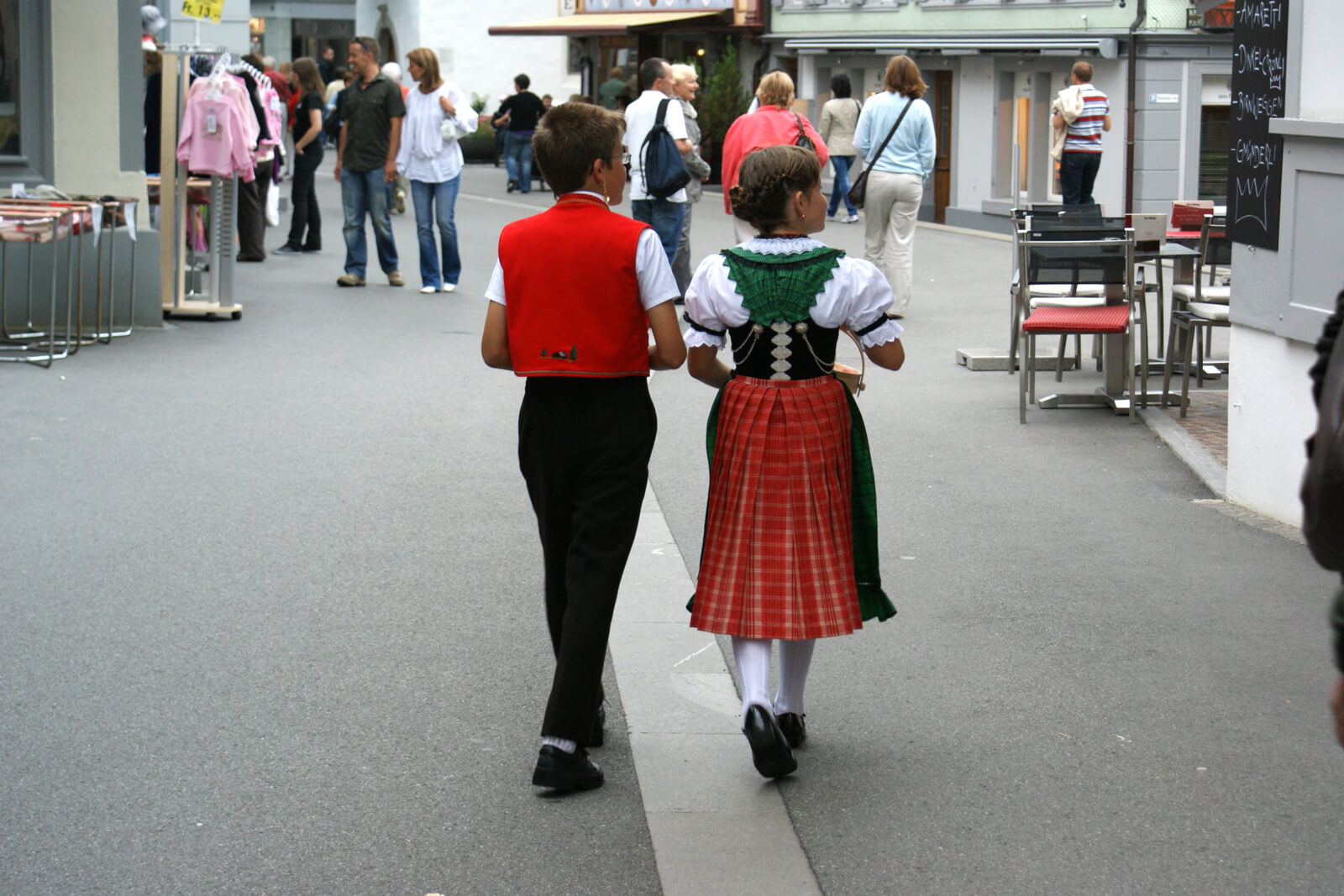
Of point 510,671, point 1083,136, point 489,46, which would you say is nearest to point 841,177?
point 1083,136

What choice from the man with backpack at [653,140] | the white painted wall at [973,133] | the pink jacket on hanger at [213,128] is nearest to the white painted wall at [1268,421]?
the man with backpack at [653,140]

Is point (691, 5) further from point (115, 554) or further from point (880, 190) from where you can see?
point (115, 554)

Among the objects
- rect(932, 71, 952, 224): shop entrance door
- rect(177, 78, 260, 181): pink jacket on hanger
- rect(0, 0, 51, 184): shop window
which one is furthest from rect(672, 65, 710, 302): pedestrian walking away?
rect(932, 71, 952, 224): shop entrance door

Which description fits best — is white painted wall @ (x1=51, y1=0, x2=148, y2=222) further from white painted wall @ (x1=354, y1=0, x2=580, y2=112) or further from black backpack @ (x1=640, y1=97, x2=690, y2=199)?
white painted wall @ (x1=354, y1=0, x2=580, y2=112)

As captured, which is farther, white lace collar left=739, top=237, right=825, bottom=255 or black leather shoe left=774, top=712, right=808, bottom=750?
black leather shoe left=774, top=712, right=808, bottom=750

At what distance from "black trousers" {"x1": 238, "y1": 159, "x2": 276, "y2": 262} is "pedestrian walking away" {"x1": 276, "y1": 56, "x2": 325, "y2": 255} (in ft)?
1.23

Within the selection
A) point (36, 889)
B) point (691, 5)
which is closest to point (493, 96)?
point (691, 5)

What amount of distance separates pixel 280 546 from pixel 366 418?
9.05ft

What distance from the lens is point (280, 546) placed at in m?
6.84

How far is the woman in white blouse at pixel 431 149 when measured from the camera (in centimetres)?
1428

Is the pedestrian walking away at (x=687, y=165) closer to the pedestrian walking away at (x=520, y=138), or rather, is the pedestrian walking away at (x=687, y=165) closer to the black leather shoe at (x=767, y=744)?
the black leather shoe at (x=767, y=744)

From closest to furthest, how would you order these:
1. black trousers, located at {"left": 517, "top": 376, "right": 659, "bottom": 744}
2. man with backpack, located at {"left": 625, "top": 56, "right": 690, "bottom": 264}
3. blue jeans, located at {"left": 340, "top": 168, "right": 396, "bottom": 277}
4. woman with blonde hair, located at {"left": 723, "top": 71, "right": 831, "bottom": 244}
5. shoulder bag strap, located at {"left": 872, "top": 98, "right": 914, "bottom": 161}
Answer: black trousers, located at {"left": 517, "top": 376, "right": 659, "bottom": 744}
woman with blonde hair, located at {"left": 723, "top": 71, "right": 831, "bottom": 244}
man with backpack, located at {"left": 625, "top": 56, "right": 690, "bottom": 264}
shoulder bag strap, located at {"left": 872, "top": 98, "right": 914, "bottom": 161}
blue jeans, located at {"left": 340, "top": 168, "right": 396, "bottom": 277}

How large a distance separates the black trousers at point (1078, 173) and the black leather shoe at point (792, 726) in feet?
54.9

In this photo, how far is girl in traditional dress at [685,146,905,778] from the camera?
4387 millimetres
